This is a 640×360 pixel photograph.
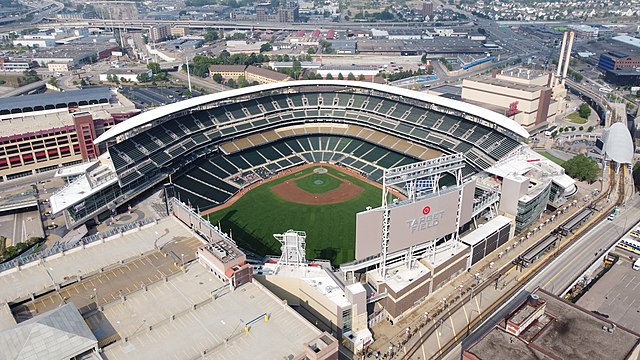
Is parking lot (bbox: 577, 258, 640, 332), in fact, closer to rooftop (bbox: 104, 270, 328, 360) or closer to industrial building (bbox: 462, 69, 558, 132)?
rooftop (bbox: 104, 270, 328, 360)

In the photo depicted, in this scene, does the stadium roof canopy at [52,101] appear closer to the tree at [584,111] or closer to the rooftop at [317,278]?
the rooftop at [317,278]

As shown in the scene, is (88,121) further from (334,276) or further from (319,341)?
(319,341)

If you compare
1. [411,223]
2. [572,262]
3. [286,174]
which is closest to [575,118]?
[572,262]

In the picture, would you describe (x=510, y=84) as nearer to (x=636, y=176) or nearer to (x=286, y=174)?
(x=636, y=176)

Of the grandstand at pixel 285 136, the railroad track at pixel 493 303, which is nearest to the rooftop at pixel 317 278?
the railroad track at pixel 493 303

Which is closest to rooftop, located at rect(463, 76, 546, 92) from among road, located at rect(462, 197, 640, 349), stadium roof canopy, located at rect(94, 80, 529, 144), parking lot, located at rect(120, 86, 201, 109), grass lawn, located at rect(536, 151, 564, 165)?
grass lawn, located at rect(536, 151, 564, 165)
